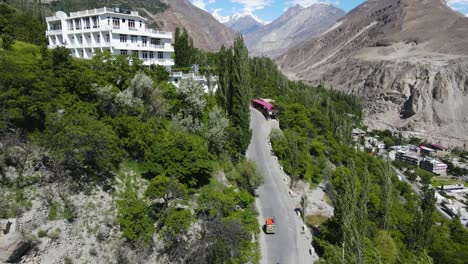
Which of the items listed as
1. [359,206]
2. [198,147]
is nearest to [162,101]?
[198,147]

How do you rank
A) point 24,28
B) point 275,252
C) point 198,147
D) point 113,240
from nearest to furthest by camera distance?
point 113,240, point 275,252, point 198,147, point 24,28

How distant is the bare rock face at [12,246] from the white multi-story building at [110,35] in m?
28.1

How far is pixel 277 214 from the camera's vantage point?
1233 inches

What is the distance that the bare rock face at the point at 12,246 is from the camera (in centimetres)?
1784

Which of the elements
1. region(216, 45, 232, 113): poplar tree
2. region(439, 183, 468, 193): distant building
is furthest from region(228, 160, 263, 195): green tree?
region(439, 183, 468, 193): distant building

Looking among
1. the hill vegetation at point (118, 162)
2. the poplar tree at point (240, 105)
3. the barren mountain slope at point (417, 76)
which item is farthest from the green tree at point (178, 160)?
the barren mountain slope at point (417, 76)

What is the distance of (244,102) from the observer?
37.6m

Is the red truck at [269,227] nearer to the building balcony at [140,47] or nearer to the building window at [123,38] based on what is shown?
the building balcony at [140,47]

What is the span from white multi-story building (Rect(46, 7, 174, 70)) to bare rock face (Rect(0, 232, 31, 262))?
28069 mm

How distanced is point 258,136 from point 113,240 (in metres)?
→ 28.1

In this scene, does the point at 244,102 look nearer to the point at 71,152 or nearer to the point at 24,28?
the point at 71,152

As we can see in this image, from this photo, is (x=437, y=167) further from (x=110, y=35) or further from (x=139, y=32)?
(x=110, y=35)

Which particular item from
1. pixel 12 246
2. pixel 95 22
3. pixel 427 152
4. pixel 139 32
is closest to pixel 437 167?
pixel 427 152

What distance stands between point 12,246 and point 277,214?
2085 cm
